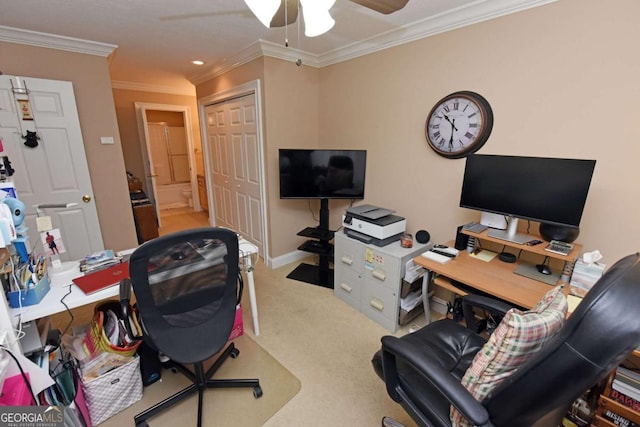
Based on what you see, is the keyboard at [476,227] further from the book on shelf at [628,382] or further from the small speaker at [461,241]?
the book on shelf at [628,382]

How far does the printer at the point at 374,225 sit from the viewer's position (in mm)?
2246

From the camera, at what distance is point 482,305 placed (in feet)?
4.62

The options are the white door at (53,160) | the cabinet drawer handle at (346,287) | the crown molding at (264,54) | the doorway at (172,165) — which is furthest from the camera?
the doorway at (172,165)

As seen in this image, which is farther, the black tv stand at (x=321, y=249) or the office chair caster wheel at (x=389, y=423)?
the black tv stand at (x=321, y=249)

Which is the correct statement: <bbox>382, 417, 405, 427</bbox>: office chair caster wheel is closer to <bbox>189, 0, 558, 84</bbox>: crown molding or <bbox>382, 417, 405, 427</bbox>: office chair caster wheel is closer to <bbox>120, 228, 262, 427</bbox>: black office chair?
<bbox>120, 228, 262, 427</bbox>: black office chair

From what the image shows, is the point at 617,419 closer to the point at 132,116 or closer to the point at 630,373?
the point at 630,373

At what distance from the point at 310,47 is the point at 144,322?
2714 millimetres

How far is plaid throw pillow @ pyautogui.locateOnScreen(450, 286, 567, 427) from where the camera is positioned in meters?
0.85

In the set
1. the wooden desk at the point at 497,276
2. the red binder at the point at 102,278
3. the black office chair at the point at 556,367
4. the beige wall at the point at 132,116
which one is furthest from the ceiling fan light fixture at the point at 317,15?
the beige wall at the point at 132,116

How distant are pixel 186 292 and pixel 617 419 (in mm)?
2011

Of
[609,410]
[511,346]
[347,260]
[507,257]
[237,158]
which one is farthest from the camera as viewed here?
[237,158]

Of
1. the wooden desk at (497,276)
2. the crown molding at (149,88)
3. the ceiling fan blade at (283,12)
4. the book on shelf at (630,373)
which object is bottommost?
the book on shelf at (630,373)

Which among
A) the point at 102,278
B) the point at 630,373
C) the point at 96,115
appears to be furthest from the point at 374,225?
the point at 96,115

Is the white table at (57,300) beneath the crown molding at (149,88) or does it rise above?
beneath
